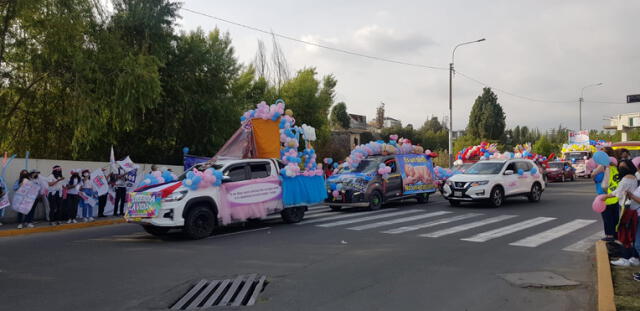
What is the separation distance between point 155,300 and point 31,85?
14676 mm

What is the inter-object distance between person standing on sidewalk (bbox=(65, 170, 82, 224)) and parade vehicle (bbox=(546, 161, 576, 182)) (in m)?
32.9

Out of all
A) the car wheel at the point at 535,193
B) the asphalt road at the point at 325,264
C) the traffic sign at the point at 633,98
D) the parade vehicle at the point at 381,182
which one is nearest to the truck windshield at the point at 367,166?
the parade vehicle at the point at 381,182

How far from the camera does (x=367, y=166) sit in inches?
669

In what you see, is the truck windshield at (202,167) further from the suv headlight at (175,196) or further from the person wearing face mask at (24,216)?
the person wearing face mask at (24,216)

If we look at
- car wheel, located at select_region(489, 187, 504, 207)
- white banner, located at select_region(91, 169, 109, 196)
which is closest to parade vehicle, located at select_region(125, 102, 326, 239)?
white banner, located at select_region(91, 169, 109, 196)

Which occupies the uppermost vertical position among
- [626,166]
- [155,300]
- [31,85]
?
[31,85]

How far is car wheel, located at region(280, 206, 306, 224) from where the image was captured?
13.4m

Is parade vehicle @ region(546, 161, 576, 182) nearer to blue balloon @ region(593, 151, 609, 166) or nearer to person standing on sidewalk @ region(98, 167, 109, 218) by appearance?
blue balloon @ region(593, 151, 609, 166)

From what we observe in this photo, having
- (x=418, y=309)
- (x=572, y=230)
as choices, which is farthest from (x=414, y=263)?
(x=572, y=230)

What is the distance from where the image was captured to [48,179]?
563 inches

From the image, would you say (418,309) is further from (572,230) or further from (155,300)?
(572,230)

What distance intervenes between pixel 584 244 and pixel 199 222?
8512 millimetres

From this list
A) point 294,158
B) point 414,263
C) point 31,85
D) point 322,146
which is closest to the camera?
point 414,263

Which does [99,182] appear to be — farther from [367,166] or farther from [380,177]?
[380,177]
